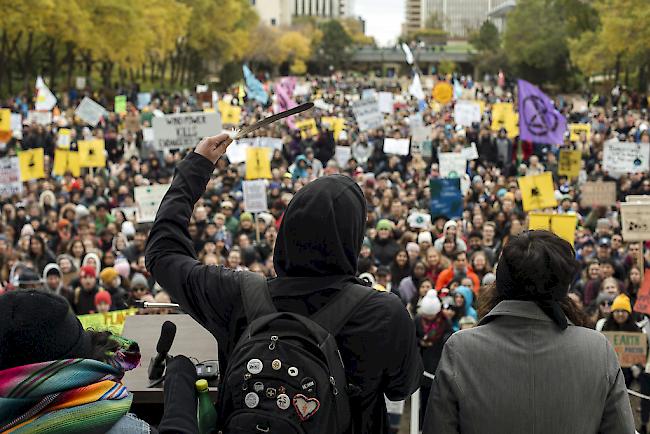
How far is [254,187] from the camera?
39.3 ft

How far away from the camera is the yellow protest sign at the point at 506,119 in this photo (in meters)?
20.5

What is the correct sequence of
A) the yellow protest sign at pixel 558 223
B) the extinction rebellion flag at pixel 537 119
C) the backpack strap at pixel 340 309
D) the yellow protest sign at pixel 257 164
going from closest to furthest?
1. the backpack strap at pixel 340 309
2. the yellow protest sign at pixel 558 223
3. the extinction rebellion flag at pixel 537 119
4. the yellow protest sign at pixel 257 164

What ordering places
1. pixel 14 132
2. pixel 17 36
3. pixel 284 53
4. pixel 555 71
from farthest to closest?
pixel 284 53
pixel 555 71
pixel 17 36
pixel 14 132

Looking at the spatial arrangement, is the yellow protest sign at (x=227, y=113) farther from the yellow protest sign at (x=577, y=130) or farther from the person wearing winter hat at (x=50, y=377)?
the person wearing winter hat at (x=50, y=377)

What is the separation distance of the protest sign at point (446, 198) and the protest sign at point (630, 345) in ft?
18.5

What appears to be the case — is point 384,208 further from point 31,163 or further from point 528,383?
point 528,383

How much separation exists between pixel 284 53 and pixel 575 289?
84113 mm

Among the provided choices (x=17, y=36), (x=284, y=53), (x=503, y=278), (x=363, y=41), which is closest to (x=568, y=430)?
(x=503, y=278)

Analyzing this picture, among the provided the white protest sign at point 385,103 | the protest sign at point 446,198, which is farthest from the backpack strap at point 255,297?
the white protest sign at point 385,103

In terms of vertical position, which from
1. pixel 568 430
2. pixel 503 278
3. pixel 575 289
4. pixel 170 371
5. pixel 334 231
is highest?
pixel 334 231

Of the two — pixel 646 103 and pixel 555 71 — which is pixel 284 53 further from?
pixel 646 103

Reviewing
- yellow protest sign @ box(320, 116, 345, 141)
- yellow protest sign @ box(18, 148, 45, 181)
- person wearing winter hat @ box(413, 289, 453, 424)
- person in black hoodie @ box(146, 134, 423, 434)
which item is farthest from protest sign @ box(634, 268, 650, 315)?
yellow protest sign @ box(320, 116, 345, 141)

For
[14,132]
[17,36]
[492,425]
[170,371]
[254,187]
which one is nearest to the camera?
[170,371]

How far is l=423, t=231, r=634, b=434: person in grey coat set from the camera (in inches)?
100
